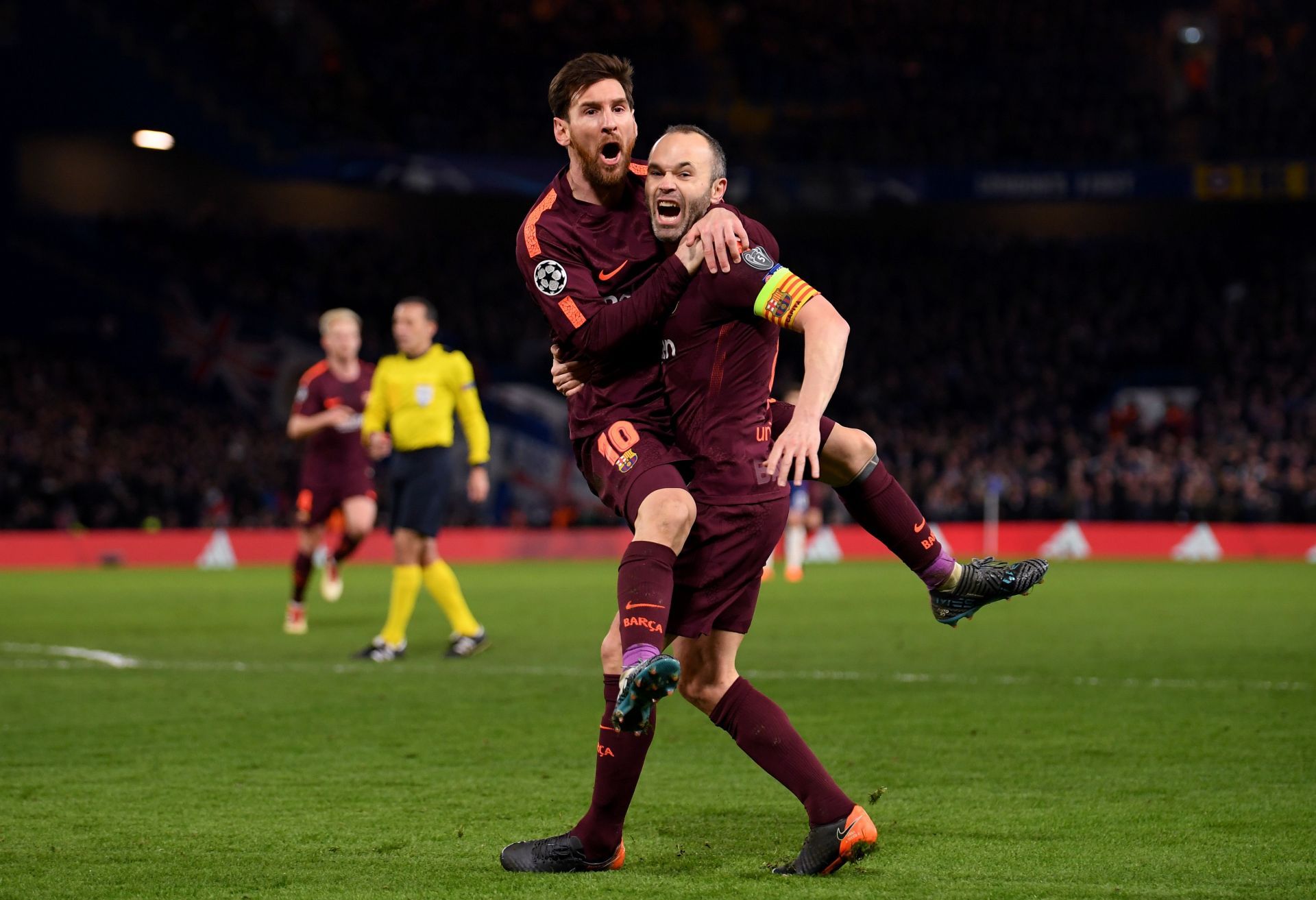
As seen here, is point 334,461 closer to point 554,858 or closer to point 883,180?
point 554,858

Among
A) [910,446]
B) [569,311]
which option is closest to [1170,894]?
[569,311]

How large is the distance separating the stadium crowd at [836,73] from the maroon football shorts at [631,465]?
98.3ft

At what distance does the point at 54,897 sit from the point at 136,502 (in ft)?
73.3

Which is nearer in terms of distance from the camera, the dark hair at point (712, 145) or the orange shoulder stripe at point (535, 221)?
the dark hair at point (712, 145)

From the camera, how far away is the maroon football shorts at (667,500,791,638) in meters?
4.59

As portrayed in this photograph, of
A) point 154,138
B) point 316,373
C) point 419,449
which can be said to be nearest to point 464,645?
point 419,449

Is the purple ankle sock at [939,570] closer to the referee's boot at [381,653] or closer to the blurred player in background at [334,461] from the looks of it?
the referee's boot at [381,653]

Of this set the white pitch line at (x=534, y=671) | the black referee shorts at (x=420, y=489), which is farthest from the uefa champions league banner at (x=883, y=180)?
the white pitch line at (x=534, y=671)

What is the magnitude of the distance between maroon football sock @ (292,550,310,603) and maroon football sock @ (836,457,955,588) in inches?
331

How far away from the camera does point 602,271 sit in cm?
476

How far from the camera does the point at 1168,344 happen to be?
3381cm

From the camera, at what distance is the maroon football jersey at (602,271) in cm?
468

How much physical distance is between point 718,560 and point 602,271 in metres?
1.00

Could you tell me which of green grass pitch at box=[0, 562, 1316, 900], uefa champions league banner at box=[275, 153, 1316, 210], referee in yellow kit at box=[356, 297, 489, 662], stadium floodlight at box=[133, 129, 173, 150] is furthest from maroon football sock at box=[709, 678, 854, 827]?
uefa champions league banner at box=[275, 153, 1316, 210]
